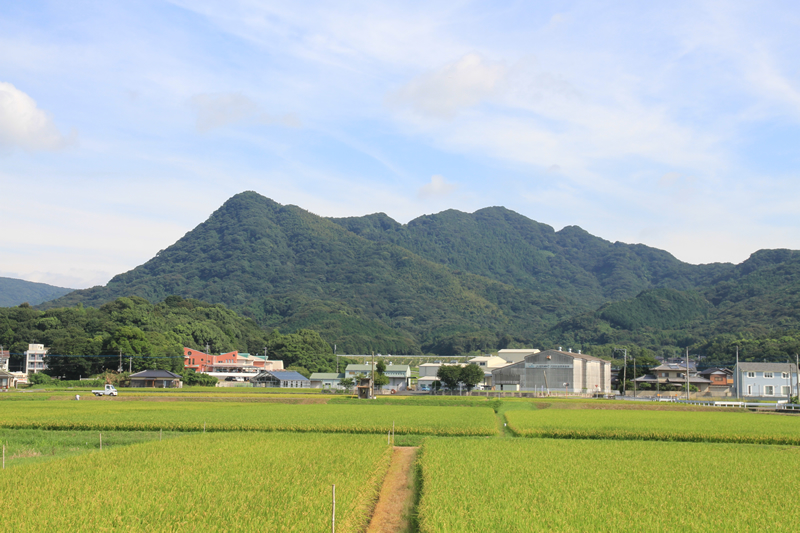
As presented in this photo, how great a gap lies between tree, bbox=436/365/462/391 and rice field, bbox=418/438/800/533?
171 ft

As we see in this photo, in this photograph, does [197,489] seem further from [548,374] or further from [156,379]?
[548,374]

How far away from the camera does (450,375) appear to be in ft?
250

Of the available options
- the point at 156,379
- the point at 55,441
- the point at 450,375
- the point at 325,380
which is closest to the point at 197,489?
the point at 55,441

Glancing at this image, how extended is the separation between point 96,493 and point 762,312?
189253 millimetres

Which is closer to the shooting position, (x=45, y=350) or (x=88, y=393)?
(x=88, y=393)

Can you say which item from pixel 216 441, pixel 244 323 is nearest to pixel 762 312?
pixel 244 323

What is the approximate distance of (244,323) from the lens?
15650 centimetres

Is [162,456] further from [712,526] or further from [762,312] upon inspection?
[762,312]

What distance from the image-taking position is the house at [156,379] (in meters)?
77.8

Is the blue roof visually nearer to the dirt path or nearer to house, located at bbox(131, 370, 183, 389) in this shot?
house, located at bbox(131, 370, 183, 389)

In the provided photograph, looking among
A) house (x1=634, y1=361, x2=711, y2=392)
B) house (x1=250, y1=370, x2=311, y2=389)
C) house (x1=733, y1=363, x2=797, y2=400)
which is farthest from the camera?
house (x1=250, y1=370, x2=311, y2=389)

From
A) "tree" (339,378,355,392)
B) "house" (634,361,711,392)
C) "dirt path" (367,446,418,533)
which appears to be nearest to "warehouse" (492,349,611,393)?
"house" (634,361,711,392)

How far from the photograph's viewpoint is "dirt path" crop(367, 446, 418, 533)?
13742 millimetres

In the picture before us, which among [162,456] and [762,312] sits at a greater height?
[762,312]
